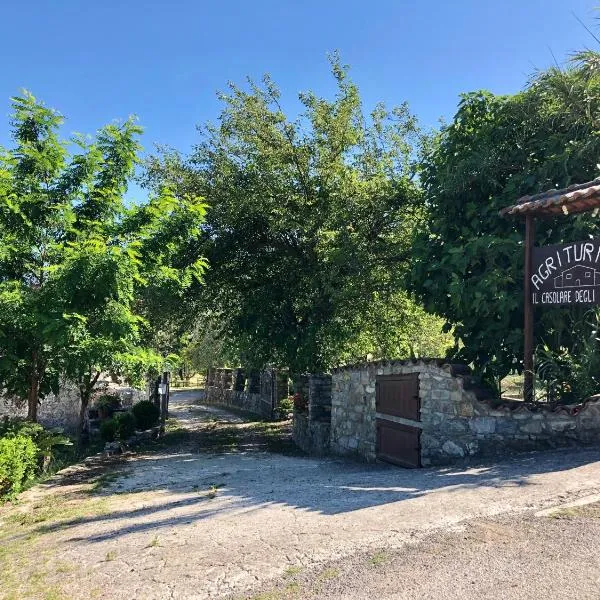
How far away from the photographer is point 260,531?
16.2 feet

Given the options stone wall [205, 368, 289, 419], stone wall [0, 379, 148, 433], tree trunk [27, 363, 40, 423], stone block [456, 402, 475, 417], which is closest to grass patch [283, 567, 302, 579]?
stone block [456, 402, 475, 417]

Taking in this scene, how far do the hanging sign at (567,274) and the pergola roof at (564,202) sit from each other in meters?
0.48

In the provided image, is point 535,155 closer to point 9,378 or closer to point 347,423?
point 347,423

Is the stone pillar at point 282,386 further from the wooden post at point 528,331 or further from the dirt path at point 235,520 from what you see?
the wooden post at point 528,331

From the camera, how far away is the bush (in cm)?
1609

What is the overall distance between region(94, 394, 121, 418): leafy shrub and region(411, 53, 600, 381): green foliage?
1203 centimetres

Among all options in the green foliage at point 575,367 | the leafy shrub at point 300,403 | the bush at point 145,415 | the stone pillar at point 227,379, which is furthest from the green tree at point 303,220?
the stone pillar at point 227,379

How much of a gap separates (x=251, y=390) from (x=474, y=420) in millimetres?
17890

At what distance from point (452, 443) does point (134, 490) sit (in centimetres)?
458

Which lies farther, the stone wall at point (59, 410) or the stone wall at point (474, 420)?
the stone wall at point (59, 410)

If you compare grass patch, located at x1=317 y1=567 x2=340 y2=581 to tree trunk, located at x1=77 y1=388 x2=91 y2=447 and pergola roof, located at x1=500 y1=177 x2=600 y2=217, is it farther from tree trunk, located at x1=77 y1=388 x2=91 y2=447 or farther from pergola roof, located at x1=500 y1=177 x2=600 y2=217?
tree trunk, located at x1=77 y1=388 x2=91 y2=447

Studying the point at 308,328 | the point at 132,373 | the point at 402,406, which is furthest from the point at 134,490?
the point at 308,328

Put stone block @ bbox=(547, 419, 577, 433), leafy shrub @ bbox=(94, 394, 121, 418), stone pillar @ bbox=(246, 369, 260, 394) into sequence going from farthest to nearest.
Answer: stone pillar @ bbox=(246, 369, 260, 394), leafy shrub @ bbox=(94, 394, 121, 418), stone block @ bbox=(547, 419, 577, 433)

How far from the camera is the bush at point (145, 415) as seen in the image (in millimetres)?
16094
